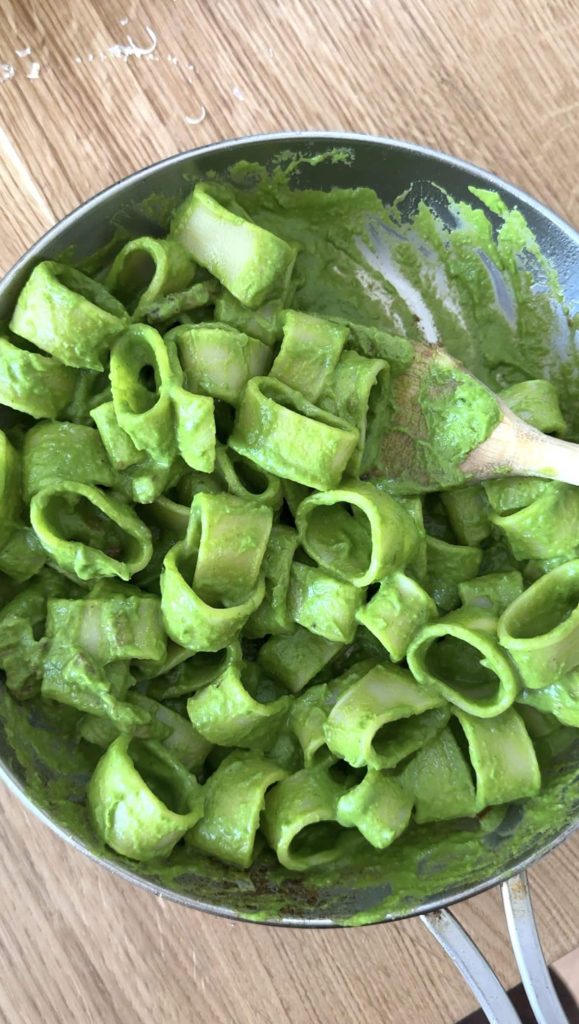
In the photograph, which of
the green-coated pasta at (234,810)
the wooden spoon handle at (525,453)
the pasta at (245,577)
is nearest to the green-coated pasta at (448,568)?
the pasta at (245,577)

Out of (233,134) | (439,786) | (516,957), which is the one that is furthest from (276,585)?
(233,134)

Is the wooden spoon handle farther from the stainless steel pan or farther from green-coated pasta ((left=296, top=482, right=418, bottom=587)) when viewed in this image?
the stainless steel pan

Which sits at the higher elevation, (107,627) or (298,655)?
(107,627)

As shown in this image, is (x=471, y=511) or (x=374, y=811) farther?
(x=471, y=511)

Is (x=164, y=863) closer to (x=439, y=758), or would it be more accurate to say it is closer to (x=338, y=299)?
(x=439, y=758)

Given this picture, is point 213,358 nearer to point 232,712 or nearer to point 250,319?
point 250,319

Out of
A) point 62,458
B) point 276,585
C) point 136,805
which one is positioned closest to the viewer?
point 136,805

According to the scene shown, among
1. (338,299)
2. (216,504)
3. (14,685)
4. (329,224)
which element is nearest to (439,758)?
(216,504)
